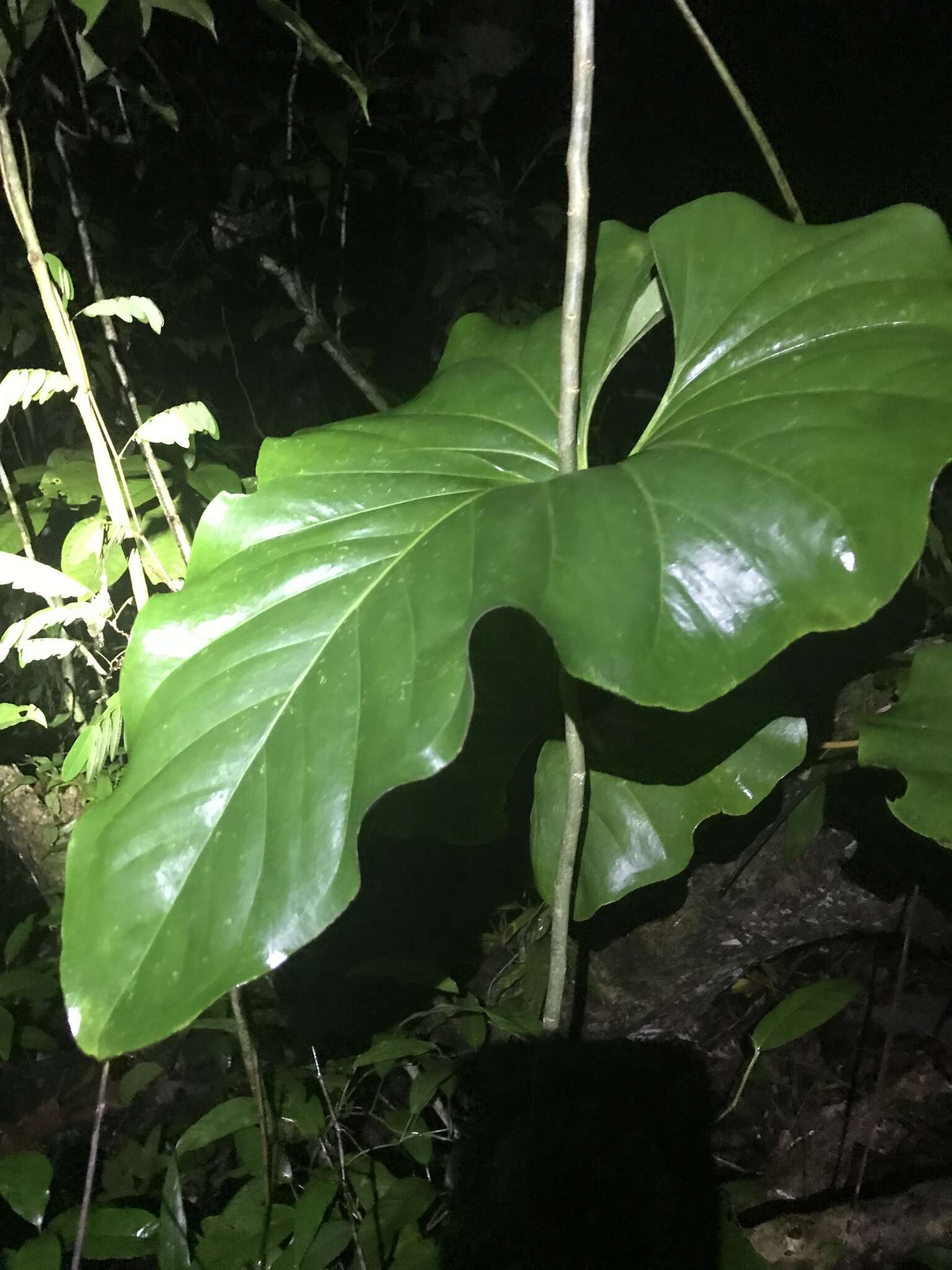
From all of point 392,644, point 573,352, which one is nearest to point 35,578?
point 392,644

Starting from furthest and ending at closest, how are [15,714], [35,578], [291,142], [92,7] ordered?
[291,142], [15,714], [35,578], [92,7]

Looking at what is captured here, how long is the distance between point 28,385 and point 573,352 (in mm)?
640

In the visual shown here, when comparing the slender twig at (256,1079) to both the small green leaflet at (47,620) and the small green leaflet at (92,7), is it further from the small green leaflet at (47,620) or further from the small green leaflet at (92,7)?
the small green leaflet at (92,7)

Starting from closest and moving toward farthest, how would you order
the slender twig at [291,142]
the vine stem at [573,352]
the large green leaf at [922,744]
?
the vine stem at [573,352], the large green leaf at [922,744], the slender twig at [291,142]

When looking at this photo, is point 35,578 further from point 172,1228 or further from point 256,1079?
point 172,1228

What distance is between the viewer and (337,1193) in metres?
1.19

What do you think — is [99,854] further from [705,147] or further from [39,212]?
[705,147]

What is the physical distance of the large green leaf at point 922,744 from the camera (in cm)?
93

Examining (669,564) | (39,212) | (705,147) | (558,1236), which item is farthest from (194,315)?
(558,1236)

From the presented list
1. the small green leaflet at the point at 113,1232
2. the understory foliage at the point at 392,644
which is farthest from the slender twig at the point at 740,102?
the small green leaflet at the point at 113,1232

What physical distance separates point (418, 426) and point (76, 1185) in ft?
4.81

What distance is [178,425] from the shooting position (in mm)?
960

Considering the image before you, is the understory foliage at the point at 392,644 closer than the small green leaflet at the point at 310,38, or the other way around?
the understory foliage at the point at 392,644

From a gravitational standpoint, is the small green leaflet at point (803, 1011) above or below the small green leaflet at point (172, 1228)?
below
